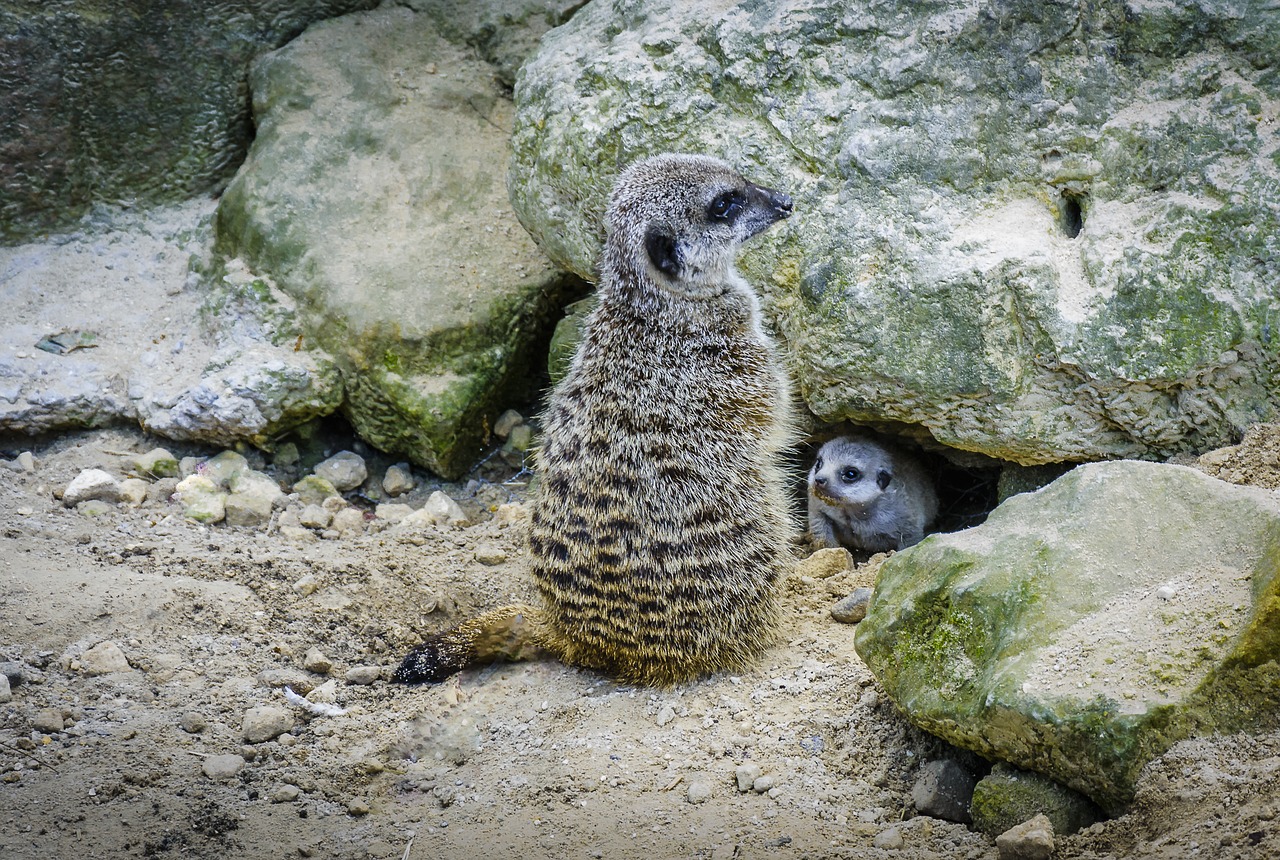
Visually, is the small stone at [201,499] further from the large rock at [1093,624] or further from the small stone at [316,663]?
the large rock at [1093,624]

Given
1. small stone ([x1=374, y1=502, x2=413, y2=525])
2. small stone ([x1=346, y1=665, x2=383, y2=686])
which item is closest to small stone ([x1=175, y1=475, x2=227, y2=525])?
small stone ([x1=374, y1=502, x2=413, y2=525])

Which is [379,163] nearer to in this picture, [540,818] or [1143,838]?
[540,818]

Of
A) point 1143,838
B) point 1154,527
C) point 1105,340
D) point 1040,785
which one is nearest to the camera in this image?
point 1143,838

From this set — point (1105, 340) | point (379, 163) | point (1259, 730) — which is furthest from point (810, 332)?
point (379, 163)

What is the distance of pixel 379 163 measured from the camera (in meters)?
4.94

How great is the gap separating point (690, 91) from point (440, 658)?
2162 millimetres

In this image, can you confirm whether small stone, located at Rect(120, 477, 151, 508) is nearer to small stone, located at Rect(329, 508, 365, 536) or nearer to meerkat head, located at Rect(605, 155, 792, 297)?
small stone, located at Rect(329, 508, 365, 536)

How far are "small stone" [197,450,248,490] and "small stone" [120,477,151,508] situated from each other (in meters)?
0.27

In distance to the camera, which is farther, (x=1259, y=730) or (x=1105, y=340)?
(x=1105, y=340)

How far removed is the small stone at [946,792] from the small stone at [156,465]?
3.26 m

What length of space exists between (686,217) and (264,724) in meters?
2.02

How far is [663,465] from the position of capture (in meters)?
3.45

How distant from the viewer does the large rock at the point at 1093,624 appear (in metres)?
2.24

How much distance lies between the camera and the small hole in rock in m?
3.55
